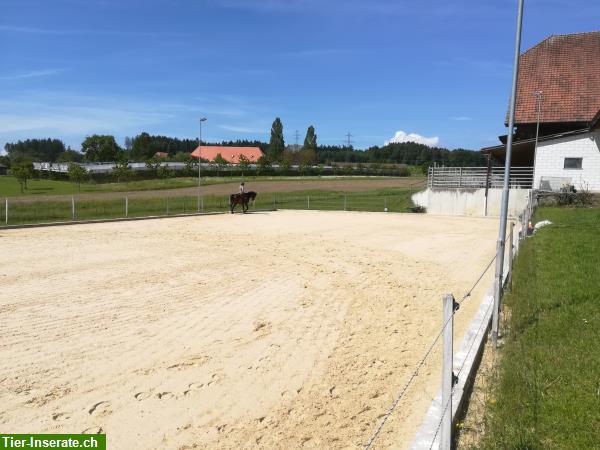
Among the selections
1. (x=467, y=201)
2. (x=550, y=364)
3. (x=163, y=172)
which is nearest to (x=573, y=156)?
(x=467, y=201)

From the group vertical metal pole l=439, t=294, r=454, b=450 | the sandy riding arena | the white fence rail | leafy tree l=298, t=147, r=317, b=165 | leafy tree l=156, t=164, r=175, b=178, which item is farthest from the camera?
leafy tree l=298, t=147, r=317, b=165

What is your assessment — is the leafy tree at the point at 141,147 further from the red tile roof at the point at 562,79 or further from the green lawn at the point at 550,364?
the green lawn at the point at 550,364

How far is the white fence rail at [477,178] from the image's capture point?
2997 cm

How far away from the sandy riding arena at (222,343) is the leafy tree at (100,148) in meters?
101

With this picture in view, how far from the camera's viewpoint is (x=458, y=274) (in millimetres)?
11172

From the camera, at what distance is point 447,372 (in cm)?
362

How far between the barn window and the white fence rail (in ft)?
6.64

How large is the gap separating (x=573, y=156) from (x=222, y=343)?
1094 inches

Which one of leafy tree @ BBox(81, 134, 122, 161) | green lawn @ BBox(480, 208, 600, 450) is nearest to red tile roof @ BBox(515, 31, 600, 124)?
green lawn @ BBox(480, 208, 600, 450)

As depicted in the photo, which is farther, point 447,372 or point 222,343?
point 222,343

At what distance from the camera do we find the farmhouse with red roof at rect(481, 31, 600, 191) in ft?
90.5

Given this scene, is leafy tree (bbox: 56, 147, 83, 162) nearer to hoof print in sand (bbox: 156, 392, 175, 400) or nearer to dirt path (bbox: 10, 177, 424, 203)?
dirt path (bbox: 10, 177, 424, 203)

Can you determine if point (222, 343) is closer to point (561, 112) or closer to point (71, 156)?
point (561, 112)

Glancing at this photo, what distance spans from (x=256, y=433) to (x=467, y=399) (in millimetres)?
2080
